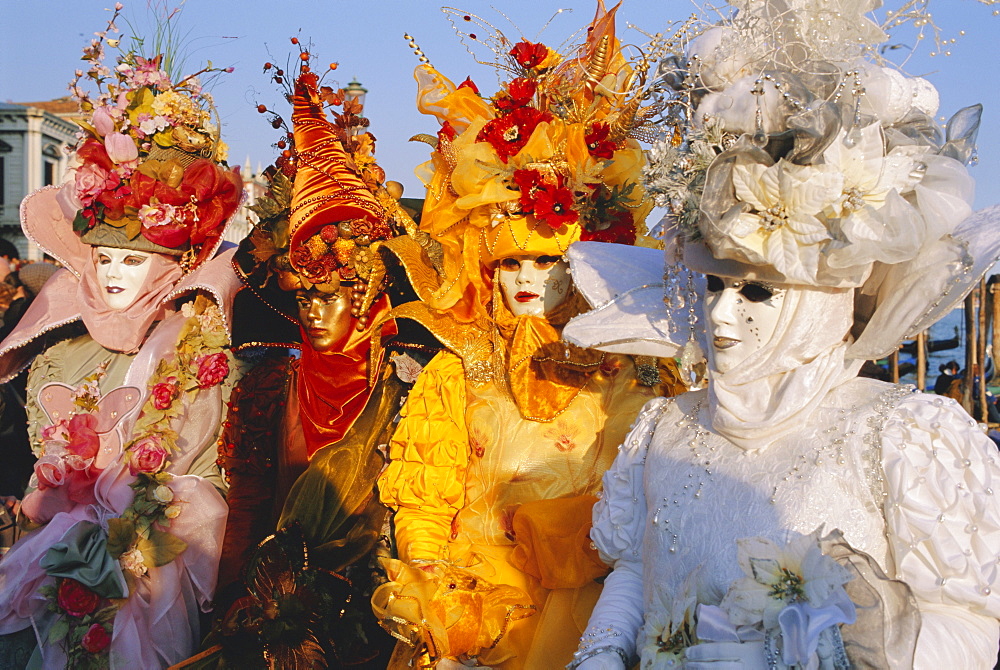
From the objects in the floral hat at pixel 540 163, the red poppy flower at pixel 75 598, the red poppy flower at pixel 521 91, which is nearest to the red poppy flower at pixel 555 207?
the floral hat at pixel 540 163

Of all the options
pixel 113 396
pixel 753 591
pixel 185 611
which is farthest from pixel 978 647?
pixel 113 396

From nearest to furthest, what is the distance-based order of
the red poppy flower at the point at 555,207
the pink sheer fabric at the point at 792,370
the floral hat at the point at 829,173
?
the floral hat at the point at 829,173 → the pink sheer fabric at the point at 792,370 → the red poppy flower at the point at 555,207

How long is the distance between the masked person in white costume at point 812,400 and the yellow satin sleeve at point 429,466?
38.4 inches

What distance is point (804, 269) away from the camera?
1.80 meters

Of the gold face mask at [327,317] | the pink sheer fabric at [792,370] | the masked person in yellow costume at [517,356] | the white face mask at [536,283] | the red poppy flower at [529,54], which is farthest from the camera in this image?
the gold face mask at [327,317]

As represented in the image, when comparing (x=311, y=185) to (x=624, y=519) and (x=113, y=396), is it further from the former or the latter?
(x=624, y=519)

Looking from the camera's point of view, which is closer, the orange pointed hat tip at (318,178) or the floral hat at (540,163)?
the floral hat at (540,163)

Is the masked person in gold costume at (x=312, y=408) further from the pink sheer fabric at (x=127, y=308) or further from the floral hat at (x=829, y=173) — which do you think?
the floral hat at (x=829, y=173)

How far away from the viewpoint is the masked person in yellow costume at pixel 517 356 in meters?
2.93

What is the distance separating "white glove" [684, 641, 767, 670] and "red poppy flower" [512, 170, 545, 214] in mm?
1709

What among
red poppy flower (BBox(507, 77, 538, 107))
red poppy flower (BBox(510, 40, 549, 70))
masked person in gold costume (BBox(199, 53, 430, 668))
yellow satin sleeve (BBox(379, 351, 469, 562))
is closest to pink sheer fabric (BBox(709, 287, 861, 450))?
yellow satin sleeve (BBox(379, 351, 469, 562))

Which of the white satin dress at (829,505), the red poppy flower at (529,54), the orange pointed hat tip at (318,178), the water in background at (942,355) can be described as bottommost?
the water in background at (942,355)

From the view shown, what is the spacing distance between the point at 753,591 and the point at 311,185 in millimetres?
2688

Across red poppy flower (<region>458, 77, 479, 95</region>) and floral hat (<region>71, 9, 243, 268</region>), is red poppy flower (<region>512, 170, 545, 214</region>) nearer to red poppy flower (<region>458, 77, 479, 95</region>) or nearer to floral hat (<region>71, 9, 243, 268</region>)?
red poppy flower (<region>458, 77, 479, 95</region>)
